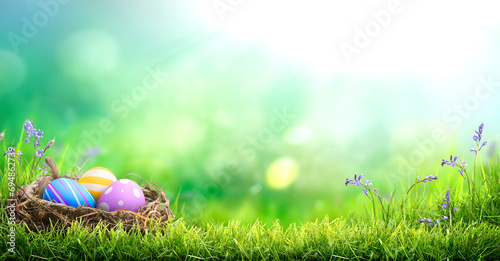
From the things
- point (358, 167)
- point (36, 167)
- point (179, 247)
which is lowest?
point (179, 247)

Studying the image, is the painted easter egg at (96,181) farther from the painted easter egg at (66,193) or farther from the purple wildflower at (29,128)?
the purple wildflower at (29,128)

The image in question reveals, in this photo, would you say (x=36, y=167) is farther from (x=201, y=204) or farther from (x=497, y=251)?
(x=497, y=251)

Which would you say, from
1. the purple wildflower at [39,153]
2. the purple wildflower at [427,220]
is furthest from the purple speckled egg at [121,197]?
the purple wildflower at [427,220]

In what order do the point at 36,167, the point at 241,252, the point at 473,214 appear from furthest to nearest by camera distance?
the point at 36,167 → the point at 473,214 → the point at 241,252

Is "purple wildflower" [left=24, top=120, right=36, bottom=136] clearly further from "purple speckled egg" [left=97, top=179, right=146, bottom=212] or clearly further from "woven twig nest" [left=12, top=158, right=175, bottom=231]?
"purple speckled egg" [left=97, top=179, right=146, bottom=212]

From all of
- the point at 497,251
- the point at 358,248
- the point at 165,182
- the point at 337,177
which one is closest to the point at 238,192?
the point at 165,182

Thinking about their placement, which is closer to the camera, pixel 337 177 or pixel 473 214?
pixel 473 214
